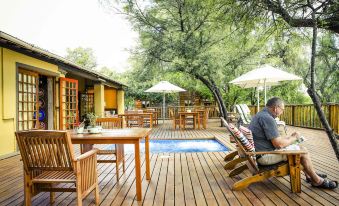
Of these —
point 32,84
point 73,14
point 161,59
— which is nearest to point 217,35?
point 161,59

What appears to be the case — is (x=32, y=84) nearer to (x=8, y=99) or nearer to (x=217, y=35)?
(x=8, y=99)

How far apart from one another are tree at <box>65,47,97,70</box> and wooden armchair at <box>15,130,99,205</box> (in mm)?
34612

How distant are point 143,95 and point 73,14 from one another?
1221 inches

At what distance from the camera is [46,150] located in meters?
2.70

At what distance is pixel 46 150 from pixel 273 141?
249 centimetres

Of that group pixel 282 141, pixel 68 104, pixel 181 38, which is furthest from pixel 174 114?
pixel 282 141

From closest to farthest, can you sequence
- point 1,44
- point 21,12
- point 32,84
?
point 1,44, point 32,84, point 21,12

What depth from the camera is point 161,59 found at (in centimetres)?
1177

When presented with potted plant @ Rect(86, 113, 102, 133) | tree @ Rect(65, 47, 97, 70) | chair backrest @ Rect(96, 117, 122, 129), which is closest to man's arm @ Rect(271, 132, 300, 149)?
potted plant @ Rect(86, 113, 102, 133)

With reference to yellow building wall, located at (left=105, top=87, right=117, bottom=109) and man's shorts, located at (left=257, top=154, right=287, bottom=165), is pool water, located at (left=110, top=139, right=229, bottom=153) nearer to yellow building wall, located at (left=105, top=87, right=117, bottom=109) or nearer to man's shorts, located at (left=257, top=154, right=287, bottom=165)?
man's shorts, located at (left=257, top=154, right=287, bottom=165)

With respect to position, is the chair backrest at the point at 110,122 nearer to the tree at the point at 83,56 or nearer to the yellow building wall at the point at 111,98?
the yellow building wall at the point at 111,98

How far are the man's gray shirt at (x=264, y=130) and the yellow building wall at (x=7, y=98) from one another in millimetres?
5037

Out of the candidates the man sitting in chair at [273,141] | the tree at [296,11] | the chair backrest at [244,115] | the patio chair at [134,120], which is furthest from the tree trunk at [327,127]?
the patio chair at [134,120]

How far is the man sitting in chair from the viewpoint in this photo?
3.43 m
